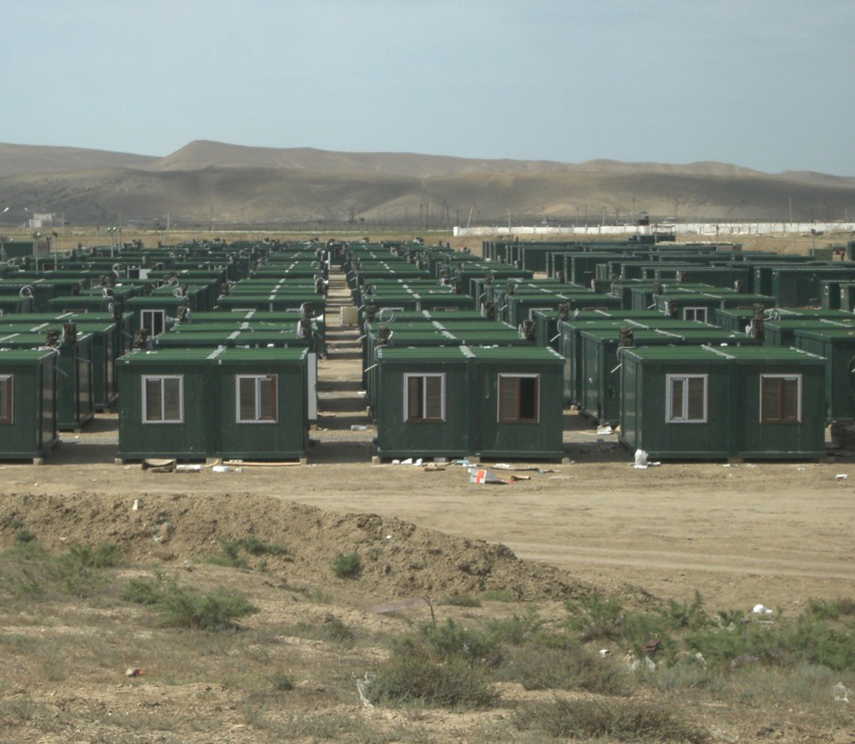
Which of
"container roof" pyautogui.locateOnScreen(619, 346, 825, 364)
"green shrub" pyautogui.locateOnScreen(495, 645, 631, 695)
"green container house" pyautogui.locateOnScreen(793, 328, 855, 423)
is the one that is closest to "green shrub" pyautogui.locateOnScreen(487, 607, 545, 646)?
"green shrub" pyautogui.locateOnScreen(495, 645, 631, 695)

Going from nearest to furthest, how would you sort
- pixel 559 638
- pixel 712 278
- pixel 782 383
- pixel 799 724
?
1. pixel 799 724
2. pixel 559 638
3. pixel 782 383
4. pixel 712 278

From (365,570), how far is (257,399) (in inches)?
327

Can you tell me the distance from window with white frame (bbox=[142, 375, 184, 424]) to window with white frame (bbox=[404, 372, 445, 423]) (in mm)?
3518

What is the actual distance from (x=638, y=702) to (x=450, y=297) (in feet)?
93.0

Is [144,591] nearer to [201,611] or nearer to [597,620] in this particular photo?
[201,611]

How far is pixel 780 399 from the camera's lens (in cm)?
2336

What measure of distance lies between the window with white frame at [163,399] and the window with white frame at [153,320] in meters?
12.8

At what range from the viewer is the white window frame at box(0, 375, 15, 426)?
2323cm

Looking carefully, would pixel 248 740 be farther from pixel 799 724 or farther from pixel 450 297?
pixel 450 297

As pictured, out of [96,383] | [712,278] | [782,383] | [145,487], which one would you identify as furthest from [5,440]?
[712,278]

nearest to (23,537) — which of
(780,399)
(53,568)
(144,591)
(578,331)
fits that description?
(53,568)

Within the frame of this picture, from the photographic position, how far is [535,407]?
23.4 metres

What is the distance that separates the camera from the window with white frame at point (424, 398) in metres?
23.4

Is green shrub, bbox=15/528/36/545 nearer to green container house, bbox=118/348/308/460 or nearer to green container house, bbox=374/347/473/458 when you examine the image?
green container house, bbox=118/348/308/460
